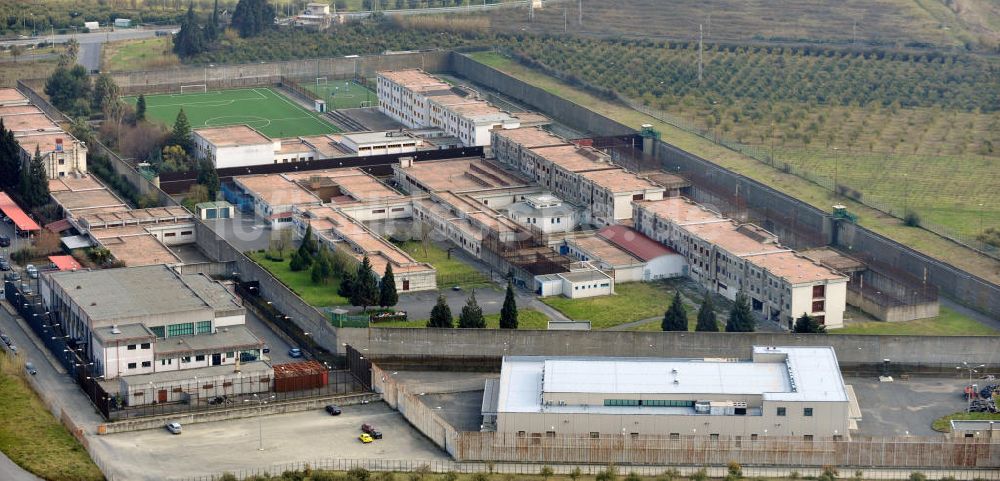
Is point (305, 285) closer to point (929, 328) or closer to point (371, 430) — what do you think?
point (371, 430)

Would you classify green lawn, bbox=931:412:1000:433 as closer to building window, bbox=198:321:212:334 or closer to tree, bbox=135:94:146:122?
building window, bbox=198:321:212:334

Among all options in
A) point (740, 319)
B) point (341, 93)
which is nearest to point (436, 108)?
point (341, 93)

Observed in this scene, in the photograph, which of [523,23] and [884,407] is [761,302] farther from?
[523,23]

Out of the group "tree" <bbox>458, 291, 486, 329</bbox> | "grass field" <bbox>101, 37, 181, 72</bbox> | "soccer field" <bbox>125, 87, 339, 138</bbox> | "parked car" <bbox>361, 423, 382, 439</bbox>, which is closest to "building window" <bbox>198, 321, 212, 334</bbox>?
"parked car" <bbox>361, 423, 382, 439</bbox>

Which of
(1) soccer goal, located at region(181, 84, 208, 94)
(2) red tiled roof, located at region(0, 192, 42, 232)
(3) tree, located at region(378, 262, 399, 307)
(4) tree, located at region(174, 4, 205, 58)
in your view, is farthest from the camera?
(4) tree, located at region(174, 4, 205, 58)

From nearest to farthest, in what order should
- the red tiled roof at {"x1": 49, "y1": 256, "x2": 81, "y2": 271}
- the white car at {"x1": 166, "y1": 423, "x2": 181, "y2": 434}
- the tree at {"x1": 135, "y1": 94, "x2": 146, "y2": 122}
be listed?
the white car at {"x1": 166, "y1": 423, "x2": 181, "y2": 434}, the red tiled roof at {"x1": 49, "y1": 256, "x2": 81, "y2": 271}, the tree at {"x1": 135, "y1": 94, "x2": 146, "y2": 122}

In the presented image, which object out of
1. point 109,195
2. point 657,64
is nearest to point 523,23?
point 657,64
